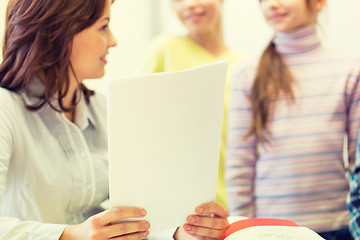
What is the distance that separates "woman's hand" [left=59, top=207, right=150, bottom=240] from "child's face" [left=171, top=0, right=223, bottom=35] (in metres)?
0.93

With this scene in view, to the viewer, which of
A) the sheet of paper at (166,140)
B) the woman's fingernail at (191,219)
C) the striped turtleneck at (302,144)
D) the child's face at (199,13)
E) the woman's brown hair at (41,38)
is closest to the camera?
the sheet of paper at (166,140)

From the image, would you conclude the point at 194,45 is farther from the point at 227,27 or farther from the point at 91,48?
the point at 91,48

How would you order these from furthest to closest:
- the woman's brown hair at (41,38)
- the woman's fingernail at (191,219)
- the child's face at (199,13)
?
1. the child's face at (199,13)
2. the woman's brown hair at (41,38)
3. the woman's fingernail at (191,219)

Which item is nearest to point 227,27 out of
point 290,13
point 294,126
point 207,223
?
point 290,13

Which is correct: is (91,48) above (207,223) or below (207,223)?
above

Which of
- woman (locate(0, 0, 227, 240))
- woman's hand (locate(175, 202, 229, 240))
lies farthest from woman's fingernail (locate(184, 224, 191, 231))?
woman (locate(0, 0, 227, 240))

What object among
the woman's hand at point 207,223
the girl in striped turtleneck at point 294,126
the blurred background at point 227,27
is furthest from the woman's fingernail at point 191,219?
the blurred background at point 227,27

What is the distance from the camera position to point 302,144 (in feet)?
4.07

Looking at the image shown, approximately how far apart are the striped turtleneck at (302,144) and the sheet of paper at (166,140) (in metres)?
0.52

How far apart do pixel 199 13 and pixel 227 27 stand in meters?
0.41

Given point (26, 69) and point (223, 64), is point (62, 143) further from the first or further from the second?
point (223, 64)

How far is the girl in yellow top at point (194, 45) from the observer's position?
1.51 meters

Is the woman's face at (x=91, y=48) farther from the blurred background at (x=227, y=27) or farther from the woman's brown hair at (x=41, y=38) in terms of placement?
the blurred background at (x=227, y=27)

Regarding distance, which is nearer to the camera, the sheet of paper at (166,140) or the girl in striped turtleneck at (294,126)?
the sheet of paper at (166,140)
